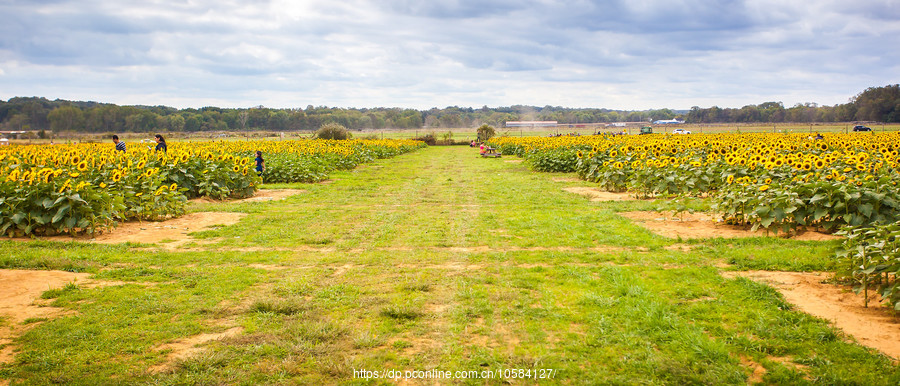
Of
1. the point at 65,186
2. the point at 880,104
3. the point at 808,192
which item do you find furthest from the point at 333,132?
the point at 880,104

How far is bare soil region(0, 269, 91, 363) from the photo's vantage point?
498 cm

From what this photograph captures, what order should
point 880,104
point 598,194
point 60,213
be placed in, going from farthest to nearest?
point 880,104
point 598,194
point 60,213

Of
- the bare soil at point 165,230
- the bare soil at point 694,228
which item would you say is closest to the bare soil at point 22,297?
the bare soil at point 165,230

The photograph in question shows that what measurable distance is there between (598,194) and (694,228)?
19.6 ft

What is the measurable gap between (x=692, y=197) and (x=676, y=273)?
725 centimetres

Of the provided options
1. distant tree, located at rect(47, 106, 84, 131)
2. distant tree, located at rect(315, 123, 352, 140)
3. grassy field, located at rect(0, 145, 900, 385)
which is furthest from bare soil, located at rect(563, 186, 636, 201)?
distant tree, located at rect(47, 106, 84, 131)

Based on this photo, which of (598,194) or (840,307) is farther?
(598,194)

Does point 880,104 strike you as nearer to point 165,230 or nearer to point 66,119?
point 165,230

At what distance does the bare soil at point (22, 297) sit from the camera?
498cm

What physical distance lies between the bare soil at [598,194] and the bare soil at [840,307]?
8.17 meters

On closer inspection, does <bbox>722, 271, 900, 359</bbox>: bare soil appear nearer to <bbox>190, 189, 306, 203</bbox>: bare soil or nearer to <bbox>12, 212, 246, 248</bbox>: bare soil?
<bbox>12, 212, 246, 248</bbox>: bare soil

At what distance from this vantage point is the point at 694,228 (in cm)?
1038

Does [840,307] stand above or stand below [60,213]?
below

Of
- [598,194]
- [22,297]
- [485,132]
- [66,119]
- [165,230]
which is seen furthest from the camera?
[66,119]
